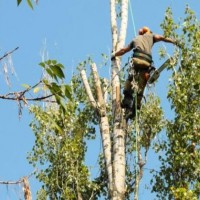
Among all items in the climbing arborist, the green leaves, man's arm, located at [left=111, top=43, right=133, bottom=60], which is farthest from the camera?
man's arm, located at [left=111, top=43, right=133, bottom=60]

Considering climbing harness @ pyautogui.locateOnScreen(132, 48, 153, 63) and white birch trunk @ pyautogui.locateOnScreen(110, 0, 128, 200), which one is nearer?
climbing harness @ pyautogui.locateOnScreen(132, 48, 153, 63)

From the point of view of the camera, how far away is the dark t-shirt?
7.56m

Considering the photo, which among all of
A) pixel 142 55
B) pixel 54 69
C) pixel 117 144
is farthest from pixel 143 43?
pixel 54 69

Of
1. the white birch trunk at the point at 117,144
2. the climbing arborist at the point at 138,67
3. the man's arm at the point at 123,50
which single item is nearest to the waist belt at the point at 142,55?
the climbing arborist at the point at 138,67

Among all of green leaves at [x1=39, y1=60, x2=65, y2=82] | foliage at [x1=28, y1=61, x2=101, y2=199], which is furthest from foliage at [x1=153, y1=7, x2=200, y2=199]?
green leaves at [x1=39, y1=60, x2=65, y2=82]

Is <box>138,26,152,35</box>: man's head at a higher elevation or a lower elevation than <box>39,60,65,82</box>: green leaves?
higher

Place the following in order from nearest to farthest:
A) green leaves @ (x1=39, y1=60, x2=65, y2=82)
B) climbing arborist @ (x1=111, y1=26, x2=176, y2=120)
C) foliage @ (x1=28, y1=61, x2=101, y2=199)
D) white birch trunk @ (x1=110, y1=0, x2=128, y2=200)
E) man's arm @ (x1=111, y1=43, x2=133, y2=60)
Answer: green leaves @ (x1=39, y1=60, x2=65, y2=82)
climbing arborist @ (x1=111, y1=26, x2=176, y2=120)
white birch trunk @ (x1=110, y1=0, x2=128, y2=200)
man's arm @ (x1=111, y1=43, x2=133, y2=60)
foliage @ (x1=28, y1=61, x2=101, y2=199)

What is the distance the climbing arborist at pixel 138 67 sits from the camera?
24.6 feet

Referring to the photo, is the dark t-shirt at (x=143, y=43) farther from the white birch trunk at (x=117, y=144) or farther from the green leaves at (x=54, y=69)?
the green leaves at (x=54, y=69)

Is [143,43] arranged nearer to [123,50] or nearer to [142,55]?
[142,55]

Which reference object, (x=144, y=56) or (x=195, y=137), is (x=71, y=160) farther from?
(x=144, y=56)

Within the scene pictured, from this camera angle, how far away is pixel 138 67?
749 centimetres

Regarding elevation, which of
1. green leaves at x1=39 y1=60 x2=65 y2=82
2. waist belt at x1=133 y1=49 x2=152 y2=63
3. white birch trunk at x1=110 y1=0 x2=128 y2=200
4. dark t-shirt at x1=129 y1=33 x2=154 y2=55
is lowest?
green leaves at x1=39 y1=60 x2=65 y2=82

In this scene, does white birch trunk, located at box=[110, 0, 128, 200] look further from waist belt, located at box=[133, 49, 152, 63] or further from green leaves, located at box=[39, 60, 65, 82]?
green leaves, located at box=[39, 60, 65, 82]
